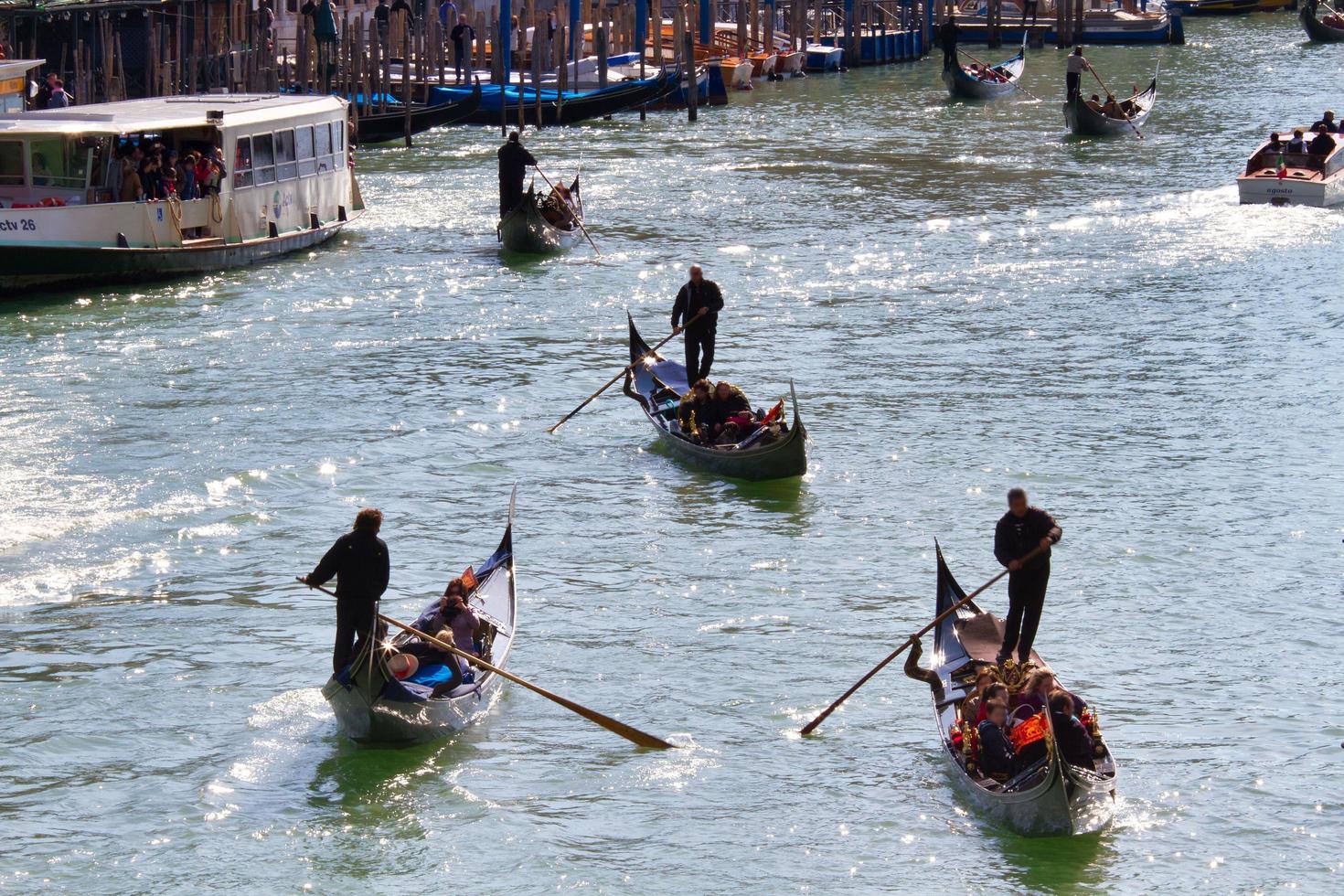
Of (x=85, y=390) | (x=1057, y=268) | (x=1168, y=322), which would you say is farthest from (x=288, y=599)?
(x=1057, y=268)

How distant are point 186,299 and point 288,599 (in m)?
10.9

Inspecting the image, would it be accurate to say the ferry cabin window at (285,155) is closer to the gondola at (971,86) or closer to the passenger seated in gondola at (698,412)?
the passenger seated in gondola at (698,412)

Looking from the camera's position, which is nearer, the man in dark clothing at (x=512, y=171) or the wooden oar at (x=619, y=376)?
the wooden oar at (x=619, y=376)

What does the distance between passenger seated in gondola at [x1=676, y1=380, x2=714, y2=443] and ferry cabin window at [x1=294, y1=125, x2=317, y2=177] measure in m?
11.4

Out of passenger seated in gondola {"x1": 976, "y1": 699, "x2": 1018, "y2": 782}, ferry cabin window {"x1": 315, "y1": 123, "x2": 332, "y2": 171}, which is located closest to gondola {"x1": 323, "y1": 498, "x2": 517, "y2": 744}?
passenger seated in gondola {"x1": 976, "y1": 699, "x2": 1018, "y2": 782}

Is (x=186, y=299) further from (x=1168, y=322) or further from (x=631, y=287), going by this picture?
(x=1168, y=322)

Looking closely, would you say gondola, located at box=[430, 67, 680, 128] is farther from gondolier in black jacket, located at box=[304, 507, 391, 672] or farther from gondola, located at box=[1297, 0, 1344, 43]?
gondolier in black jacket, located at box=[304, 507, 391, 672]

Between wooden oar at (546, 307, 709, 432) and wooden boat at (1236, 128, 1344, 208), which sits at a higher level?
wooden boat at (1236, 128, 1344, 208)

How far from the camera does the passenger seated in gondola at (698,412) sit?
17.6 metres

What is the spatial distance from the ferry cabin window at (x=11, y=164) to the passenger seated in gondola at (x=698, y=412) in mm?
10959

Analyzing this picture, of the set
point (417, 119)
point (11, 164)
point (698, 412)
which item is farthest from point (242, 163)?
point (417, 119)

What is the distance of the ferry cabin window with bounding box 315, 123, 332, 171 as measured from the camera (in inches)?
1088

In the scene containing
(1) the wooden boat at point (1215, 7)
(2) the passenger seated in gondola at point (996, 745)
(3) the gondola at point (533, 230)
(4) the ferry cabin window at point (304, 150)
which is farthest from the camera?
(1) the wooden boat at point (1215, 7)

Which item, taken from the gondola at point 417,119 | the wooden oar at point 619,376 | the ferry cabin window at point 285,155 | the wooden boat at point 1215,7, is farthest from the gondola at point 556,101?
the wooden boat at point 1215,7
